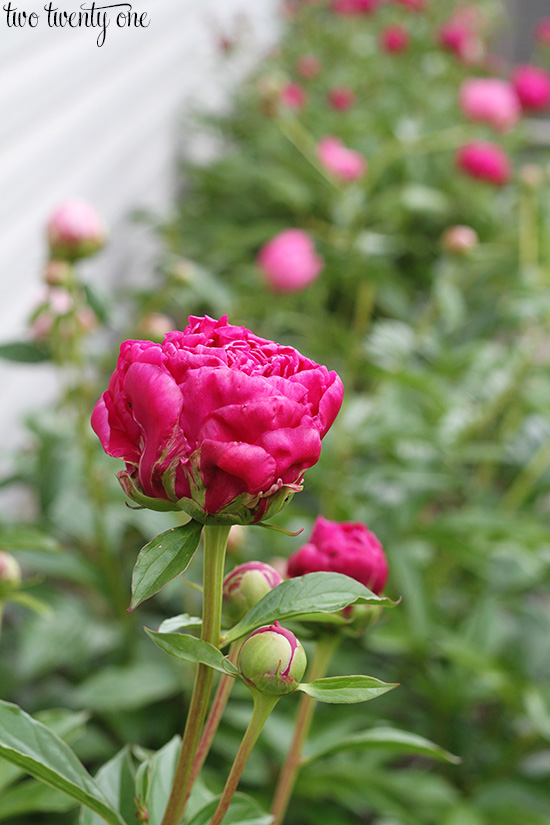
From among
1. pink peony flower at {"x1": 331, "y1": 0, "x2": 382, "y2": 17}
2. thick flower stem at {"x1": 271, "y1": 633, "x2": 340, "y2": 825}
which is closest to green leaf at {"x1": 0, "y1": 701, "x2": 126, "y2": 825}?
thick flower stem at {"x1": 271, "y1": 633, "x2": 340, "y2": 825}

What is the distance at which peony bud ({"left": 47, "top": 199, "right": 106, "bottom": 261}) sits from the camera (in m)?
0.92

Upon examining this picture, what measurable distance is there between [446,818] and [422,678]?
183 millimetres

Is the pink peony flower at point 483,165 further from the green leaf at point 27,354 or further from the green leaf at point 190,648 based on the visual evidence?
the green leaf at point 190,648

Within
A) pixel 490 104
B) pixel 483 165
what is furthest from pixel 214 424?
pixel 490 104

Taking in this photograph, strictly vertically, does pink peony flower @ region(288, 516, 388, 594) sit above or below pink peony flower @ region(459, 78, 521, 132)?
above

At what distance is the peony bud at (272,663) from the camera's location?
0.37 m

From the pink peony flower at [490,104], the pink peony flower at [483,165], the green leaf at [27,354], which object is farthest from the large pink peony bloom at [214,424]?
the pink peony flower at [490,104]

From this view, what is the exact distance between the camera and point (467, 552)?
1041 mm

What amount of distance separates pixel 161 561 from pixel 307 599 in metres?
0.07

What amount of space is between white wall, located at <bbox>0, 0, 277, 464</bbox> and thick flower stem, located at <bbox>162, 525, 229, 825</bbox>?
0.84 meters

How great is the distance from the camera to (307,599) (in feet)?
1.20

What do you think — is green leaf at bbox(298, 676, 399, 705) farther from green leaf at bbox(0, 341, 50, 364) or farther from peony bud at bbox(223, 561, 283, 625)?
green leaf at bbox(0, 341, 50, 364)

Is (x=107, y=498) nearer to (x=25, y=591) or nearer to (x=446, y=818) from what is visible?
(x=25, y=591)

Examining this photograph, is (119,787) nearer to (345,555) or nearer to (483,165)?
(345,555)
